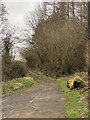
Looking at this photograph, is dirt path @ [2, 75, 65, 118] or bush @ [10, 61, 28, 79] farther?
bush @ [10, 61, 28, 79]

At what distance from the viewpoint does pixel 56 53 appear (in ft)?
92.3

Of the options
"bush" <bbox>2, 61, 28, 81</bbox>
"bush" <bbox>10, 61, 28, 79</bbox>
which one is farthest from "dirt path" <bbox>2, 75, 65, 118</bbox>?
"bush" <bbox>10, 61, 28, 79</bbox>

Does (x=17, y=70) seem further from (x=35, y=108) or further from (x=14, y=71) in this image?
(x=35, y=108)

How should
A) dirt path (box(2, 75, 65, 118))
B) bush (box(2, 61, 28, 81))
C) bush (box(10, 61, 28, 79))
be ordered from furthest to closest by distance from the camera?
bush (box(10, 61, 28, 79)), bush (box(2, 61, 28, 81)), dirt path (box(2, 75, 65, 118))

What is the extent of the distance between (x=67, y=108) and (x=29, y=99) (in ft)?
11.5

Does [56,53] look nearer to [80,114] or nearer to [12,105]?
[12,105]

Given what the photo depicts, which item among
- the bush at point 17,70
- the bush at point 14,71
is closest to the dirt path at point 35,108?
the bush at point 14,71

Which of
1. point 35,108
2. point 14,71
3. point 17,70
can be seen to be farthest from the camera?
point 17,70

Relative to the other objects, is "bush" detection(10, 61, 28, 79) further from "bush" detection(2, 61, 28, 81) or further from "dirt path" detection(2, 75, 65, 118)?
"dirt path" detection(2, 75, 65, 118)

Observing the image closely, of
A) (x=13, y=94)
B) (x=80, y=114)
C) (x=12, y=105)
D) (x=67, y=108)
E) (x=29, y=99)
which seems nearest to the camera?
(x=80, y=114)

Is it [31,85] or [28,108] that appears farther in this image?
[31,85]

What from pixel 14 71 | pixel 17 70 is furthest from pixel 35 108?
pixel 17 70

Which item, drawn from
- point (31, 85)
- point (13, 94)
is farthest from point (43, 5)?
point (13, 94)

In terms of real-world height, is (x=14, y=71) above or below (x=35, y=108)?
above
